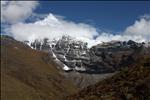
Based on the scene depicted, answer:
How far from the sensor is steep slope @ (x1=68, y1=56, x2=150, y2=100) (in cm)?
3519

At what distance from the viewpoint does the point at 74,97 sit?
42.7 metres

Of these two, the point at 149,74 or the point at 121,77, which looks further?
the point at 121,77

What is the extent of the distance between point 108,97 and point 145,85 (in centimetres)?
405

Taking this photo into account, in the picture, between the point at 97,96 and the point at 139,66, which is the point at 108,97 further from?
the point at 139,66

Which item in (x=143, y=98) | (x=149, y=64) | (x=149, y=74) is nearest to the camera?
(x=143, y=98)

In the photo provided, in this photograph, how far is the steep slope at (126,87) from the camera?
3519 cm

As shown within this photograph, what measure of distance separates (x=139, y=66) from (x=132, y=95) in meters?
6.22

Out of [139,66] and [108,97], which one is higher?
[139,66]

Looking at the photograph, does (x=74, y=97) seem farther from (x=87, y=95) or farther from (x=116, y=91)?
(x=116, y=91)

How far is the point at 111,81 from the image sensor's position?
41.7 meters

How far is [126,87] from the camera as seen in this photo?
37.5 m

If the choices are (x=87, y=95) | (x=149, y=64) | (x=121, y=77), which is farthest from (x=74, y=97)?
(x=149, y=64)

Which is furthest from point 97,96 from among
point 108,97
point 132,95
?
point 132,95

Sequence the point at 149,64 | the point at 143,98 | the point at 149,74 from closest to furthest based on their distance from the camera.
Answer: the point at 143,98 → the point at 149,74 → the point at 149,64
